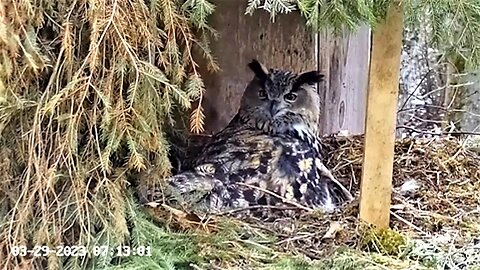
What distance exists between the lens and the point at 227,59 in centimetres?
254

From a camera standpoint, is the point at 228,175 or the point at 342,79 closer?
A: the point at 228,175

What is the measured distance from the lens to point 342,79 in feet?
8.50

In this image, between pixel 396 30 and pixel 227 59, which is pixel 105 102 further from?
pixel 227 59

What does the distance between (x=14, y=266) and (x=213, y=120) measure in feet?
4.26

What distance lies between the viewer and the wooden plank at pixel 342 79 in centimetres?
255

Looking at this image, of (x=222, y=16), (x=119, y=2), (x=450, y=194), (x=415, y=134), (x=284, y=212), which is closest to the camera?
(x=119, y=2)

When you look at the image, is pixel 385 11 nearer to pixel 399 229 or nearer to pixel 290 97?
pixel 399 229

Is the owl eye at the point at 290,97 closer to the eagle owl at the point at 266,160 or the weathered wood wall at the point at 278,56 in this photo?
the eagle owl at the point at 266,160

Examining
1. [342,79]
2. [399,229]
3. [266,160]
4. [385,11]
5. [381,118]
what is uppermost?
[385,11]

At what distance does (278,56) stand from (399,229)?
3.57 ft

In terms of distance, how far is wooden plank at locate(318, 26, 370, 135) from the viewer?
2549 millimetres

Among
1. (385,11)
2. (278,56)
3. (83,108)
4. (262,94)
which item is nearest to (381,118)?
(385,11)

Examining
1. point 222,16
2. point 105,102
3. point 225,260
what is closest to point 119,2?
point 105,102

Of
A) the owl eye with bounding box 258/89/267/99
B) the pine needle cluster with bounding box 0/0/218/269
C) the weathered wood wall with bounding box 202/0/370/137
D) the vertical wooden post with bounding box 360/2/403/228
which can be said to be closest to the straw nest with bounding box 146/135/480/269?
the vertical wooden post with bounding box 360/2/403/228
